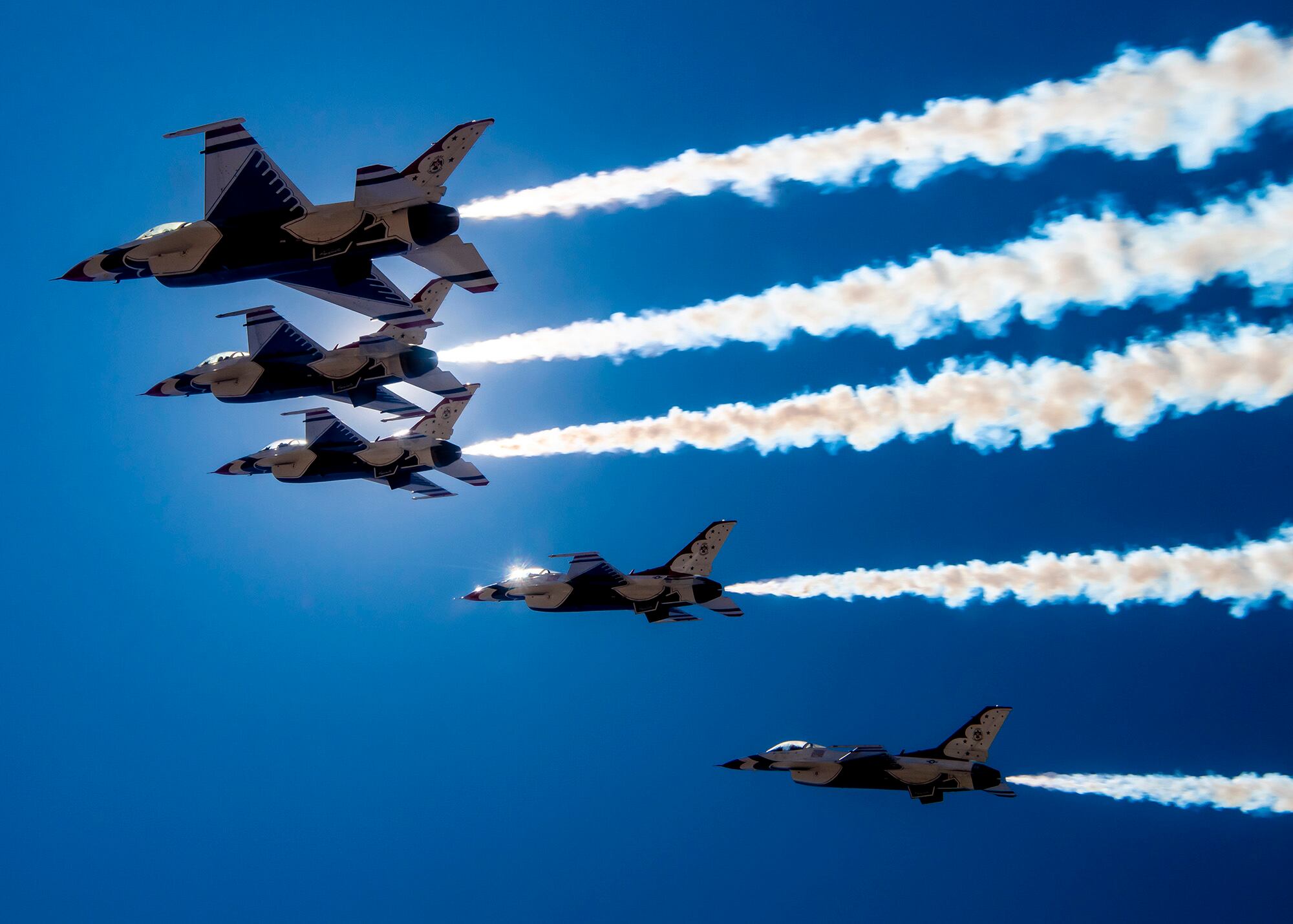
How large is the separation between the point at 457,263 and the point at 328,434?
435 inches

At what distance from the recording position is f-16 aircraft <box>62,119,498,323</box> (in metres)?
30.2

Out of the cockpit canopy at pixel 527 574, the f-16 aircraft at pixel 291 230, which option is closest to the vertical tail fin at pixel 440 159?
the f-16 aircraft at pixel 291 230

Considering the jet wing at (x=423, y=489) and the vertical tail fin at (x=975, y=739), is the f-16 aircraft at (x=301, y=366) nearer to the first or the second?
the jet wing at (x=423, y=489)

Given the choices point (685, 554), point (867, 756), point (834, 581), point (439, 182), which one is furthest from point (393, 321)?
point (867, 756)

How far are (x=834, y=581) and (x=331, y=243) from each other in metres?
18.6

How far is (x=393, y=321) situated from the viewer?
117ft

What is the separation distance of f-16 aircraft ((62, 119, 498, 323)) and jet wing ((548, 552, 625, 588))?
10629mm

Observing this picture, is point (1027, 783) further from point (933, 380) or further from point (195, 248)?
point (195, 248)

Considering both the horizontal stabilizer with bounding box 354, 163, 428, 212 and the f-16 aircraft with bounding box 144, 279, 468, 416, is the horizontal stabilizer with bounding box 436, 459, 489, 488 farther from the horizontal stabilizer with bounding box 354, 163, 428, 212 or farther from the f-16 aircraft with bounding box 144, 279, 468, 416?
the horizontal stabilizer with bounding box 354, 163, 428, 212

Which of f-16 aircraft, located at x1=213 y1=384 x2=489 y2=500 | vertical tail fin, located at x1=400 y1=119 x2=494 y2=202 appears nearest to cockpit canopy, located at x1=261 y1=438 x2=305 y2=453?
f-16 aircraft, located at x1=213 y1=384 x2=489 y2=500

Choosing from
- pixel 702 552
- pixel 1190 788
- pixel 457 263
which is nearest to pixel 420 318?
pixel 457 263

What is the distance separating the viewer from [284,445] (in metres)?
41.2

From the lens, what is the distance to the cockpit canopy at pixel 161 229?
32.3 metres

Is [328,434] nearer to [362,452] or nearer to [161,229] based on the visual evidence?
[362,452]
